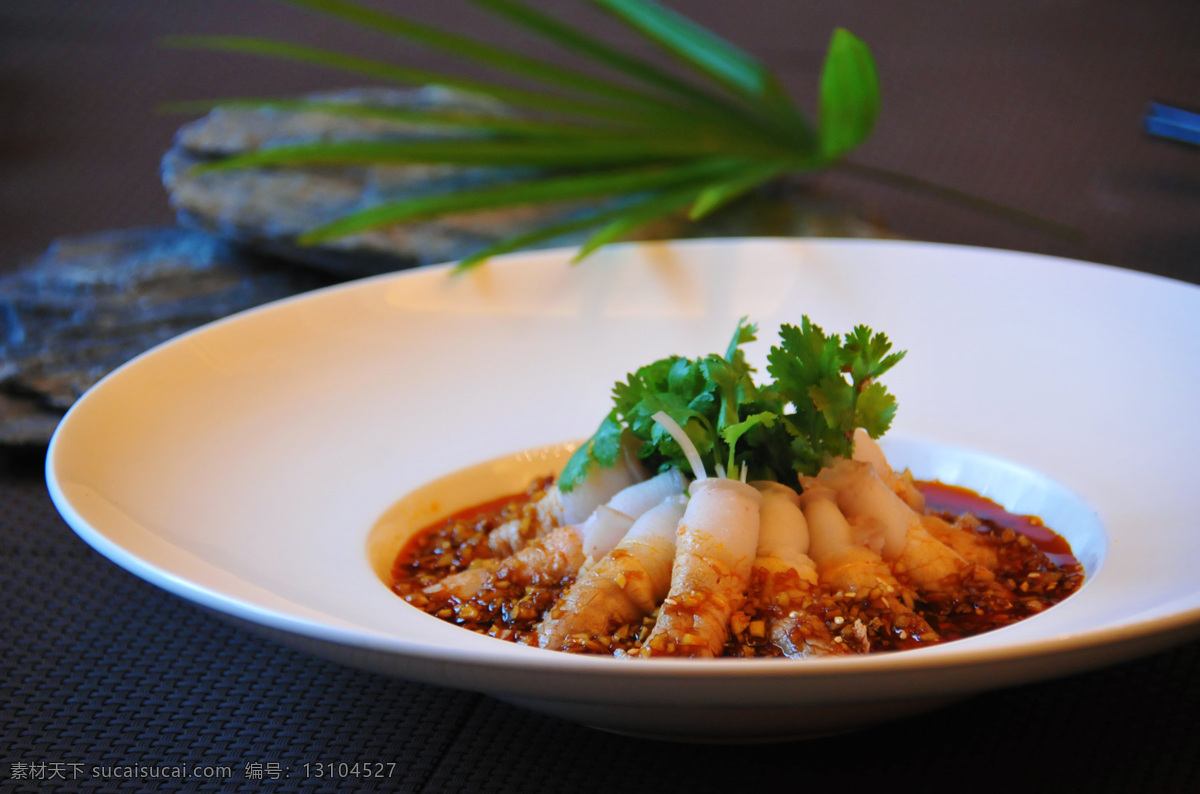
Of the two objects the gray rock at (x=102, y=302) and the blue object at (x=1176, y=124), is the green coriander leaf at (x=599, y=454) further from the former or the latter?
the blue object at (x=1176, y=124)

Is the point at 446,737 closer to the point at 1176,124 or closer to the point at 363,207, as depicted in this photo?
the point at 363,207

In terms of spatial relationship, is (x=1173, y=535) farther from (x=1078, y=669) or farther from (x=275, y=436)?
(x=275, y=436)

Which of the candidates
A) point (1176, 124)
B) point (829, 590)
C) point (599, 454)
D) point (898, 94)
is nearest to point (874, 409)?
point (829, 590)

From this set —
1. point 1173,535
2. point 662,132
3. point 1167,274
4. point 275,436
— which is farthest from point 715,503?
point 1167,274

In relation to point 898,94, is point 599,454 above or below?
below

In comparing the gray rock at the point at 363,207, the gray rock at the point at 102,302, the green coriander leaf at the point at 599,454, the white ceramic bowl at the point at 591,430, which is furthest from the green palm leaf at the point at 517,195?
the green coriander leaf at the point at 599,454
